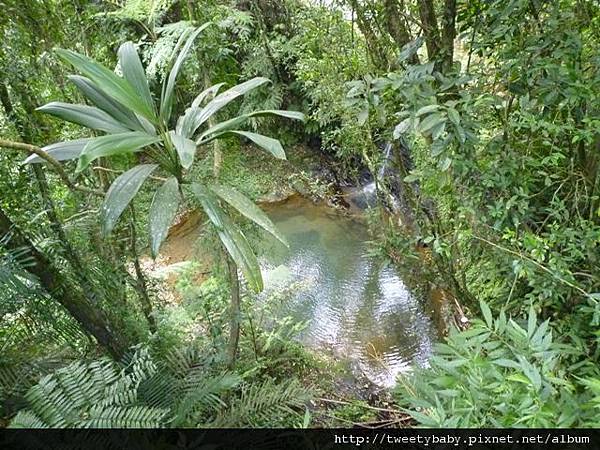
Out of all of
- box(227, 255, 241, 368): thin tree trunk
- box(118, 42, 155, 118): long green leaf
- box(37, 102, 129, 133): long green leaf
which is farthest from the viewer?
box(227, 255, 241, 368): thin tree trunk

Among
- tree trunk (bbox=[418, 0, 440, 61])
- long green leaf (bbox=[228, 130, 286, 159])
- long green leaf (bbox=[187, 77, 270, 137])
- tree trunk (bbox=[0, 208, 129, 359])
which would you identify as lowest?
tree trunk (bbox=[0, 208, 129, 359])

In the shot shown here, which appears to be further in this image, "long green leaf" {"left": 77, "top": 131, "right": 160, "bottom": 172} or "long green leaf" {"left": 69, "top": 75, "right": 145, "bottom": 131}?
"long green leaf" {"left": 69, "top": 75, "right": 145, "bottom": 131}

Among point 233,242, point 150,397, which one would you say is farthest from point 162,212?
point 150,397

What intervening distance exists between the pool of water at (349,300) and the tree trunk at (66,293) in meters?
1.15

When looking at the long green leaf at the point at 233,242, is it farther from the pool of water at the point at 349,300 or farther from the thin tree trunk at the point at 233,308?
the pool of water at the point at 349,300

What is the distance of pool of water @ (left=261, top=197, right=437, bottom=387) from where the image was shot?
2797 millimetres

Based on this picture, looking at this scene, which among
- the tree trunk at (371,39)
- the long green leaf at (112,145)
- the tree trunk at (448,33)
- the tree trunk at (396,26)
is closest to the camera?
the long green leaf at (112,145)

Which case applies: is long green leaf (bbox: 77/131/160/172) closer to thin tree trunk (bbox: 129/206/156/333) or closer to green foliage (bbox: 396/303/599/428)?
thin tree trunk (bbox: 129/206/156/333)

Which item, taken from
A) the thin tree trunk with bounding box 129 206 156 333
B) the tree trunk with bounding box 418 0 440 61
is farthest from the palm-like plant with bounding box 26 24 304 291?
the thin tree trunk with bounding box 129 206 156 333

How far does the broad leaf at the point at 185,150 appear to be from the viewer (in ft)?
3.44

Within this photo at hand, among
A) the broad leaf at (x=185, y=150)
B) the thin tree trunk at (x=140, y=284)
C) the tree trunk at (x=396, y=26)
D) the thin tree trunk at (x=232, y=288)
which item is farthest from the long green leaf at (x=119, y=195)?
the tree trunk at (x=396, y=26)

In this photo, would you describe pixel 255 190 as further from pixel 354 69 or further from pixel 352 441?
pixel 352 441

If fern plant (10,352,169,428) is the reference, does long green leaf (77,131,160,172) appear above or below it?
above

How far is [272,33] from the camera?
15.4ft
